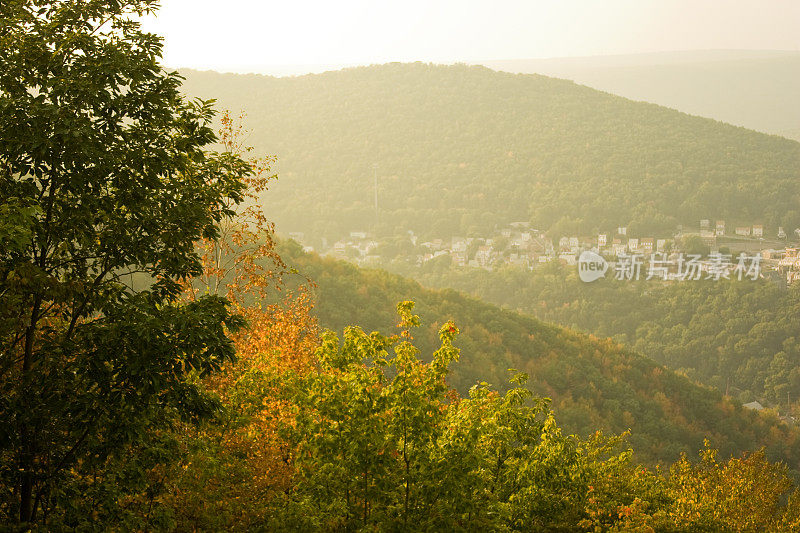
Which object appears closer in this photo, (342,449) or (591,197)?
(342,449)

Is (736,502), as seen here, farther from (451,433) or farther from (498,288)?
(498,288)

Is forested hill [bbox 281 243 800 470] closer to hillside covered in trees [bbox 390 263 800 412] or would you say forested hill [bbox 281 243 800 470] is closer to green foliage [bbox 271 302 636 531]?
hillside covered in trees [bbox 390 263 800 412]

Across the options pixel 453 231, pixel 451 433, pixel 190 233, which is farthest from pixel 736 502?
pixel 453 231

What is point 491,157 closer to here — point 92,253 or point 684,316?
point 684,316

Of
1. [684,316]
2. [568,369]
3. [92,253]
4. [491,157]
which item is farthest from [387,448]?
[491,157]

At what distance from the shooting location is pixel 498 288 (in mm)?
109438

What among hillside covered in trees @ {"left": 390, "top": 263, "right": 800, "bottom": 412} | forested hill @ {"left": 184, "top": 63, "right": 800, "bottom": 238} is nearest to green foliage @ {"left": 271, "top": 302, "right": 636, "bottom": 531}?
hillside covered in trees @ {"left": 390, "top": 263, "right": 800, "bottom": 412}

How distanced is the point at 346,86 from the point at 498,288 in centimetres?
7416

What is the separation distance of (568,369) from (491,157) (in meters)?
101

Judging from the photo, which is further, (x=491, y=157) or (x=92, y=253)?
(x=491, y=157)

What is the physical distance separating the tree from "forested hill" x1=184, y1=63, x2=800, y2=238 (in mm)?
111004

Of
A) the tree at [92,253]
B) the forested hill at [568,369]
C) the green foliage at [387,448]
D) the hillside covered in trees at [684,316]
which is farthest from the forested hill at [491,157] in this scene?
the tree at [92,253]

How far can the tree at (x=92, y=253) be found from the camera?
23.3ft

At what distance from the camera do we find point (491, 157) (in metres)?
150
